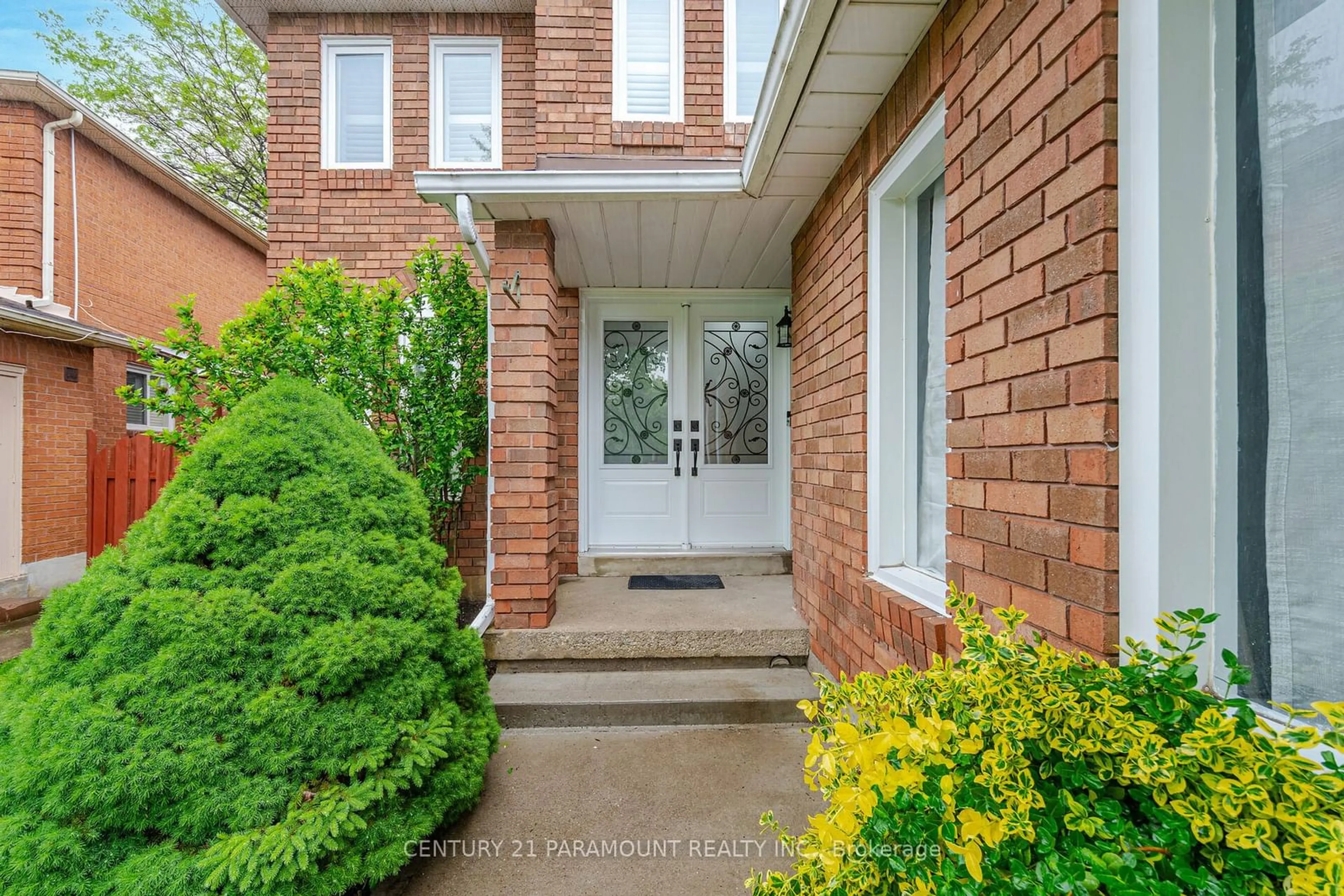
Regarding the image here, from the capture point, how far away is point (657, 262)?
13.0ft

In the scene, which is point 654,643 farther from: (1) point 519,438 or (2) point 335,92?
(2) point 335,92

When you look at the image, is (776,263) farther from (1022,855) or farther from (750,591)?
(1022,855)

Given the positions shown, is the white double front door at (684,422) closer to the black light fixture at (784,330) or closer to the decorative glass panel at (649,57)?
the black light fixture at (784,330)

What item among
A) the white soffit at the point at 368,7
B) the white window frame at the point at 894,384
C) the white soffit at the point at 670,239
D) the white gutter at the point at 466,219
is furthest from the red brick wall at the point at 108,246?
the white window frame at the point at 894,384

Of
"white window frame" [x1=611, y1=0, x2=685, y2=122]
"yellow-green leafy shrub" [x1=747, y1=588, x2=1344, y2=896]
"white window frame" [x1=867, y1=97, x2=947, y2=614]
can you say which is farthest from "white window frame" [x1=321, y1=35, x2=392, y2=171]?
"yellow-green leafy shrub" [x1=747, y1=588, x2=1344, y2=896]

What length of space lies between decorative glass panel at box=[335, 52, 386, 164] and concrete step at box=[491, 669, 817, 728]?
187 inches

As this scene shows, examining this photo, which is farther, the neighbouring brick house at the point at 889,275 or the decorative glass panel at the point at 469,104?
the decorative glass panel at the point at 469,104

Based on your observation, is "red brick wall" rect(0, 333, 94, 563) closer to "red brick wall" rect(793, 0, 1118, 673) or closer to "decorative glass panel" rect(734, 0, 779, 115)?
"decorative glass panel" rect(734, 0, 779, 115)

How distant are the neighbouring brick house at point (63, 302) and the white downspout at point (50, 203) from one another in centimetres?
1

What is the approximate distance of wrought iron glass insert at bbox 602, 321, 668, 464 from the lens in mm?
4711

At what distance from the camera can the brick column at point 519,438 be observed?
3.21 meters

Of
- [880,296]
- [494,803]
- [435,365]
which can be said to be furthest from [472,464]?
[880,296]

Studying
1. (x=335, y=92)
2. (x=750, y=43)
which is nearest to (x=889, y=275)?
(x=750, y=43)

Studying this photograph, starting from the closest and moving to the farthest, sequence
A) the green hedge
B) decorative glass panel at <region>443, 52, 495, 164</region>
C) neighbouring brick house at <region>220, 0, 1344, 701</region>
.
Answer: neighbouring brick house at <region>220, 0, 1344, 701</region> → the green hedge → decorative glass panel at <region>443, 52, 495, 164</region>
